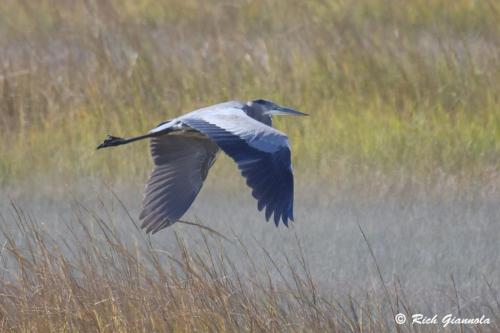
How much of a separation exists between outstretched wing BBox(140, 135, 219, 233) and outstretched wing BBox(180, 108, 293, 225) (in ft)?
1.11

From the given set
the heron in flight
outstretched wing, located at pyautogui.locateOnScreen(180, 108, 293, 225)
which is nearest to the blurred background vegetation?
the heron in flight

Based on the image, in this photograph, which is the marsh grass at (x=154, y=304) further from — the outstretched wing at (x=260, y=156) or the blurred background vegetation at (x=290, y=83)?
the blurred background vegetation at (x=290, y=83)

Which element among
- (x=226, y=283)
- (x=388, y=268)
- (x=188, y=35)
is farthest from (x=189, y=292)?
(x=188, y=35)

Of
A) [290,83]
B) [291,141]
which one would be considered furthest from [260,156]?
[290,83]

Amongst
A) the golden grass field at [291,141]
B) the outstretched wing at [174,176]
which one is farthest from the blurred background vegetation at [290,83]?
the outstretched wing at [174,176]

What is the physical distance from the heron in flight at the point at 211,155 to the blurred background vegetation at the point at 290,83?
1433 millimetres

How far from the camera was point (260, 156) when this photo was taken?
442 centimetres

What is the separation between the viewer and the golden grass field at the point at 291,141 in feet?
15.4

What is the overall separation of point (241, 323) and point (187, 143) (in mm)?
1081

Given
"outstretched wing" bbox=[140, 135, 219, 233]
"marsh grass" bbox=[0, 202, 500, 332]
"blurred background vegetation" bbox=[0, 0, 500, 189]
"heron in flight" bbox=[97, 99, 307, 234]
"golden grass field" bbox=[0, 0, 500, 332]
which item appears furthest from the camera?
"blurred background vegetation" bbox=[0, 0, 500, 189]

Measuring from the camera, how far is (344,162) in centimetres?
686

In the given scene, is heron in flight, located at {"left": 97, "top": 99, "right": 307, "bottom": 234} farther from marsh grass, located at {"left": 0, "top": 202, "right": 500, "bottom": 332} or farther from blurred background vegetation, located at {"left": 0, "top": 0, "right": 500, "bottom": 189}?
blurred background vegetation, located at {"left": 0, "top": 0, "right": 500, "bottom": 189}

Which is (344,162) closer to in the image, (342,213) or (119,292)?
(342,213)

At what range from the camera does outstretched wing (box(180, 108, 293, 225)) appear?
4.29 meters
